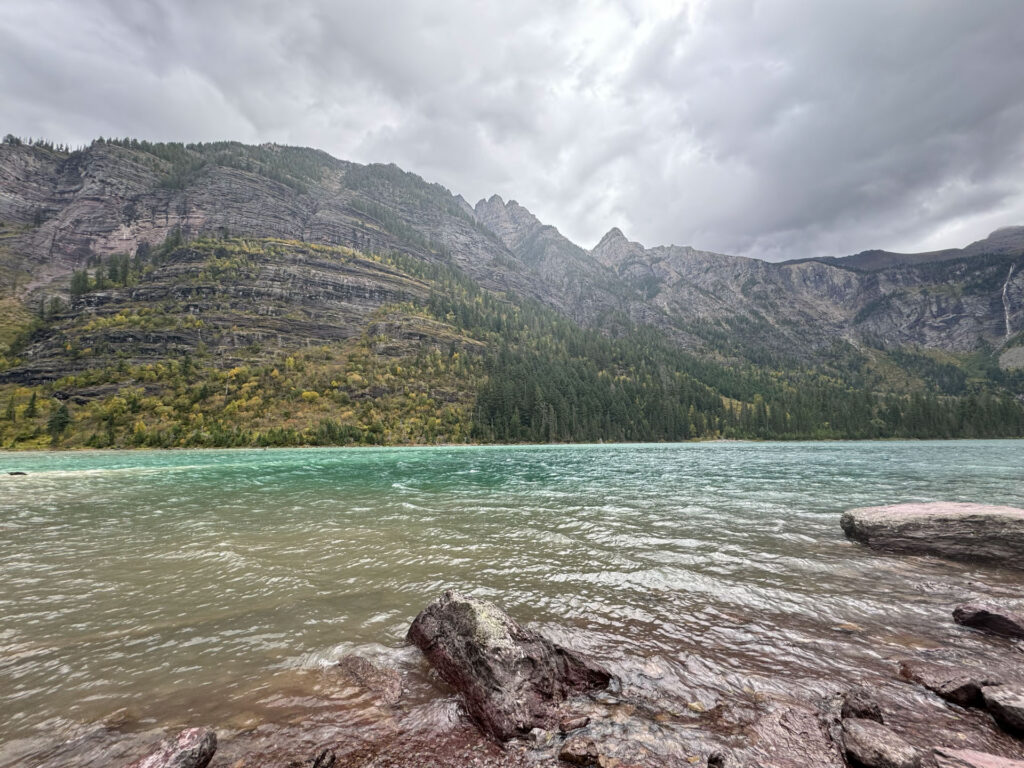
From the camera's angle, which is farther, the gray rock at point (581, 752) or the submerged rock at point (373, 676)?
the submerged rock at point (373, 676)

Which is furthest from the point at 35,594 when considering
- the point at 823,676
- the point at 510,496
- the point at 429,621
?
the point at 510,496

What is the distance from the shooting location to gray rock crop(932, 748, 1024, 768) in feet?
15.7

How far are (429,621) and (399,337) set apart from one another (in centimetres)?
18919

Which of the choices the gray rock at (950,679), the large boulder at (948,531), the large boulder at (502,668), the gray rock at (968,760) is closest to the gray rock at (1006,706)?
A: the gray rock at (950,679)

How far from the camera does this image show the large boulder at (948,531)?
1381 cm

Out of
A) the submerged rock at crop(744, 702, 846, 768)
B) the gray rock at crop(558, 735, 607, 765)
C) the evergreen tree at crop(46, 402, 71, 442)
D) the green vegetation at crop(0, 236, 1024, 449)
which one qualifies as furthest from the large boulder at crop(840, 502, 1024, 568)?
the evergreen tree at crop(46, 402, 71, 442)

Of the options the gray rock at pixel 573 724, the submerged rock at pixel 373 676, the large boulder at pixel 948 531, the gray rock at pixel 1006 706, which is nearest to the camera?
the gray rock at pixel 1006 706

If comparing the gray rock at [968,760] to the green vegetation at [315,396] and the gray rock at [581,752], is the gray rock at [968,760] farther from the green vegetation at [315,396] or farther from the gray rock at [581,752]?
the green vegetation at [315,396]

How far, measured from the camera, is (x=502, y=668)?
6773 mm

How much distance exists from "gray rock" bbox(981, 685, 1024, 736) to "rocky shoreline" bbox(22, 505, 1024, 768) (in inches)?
0.8

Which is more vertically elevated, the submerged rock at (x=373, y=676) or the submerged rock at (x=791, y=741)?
the submerged rock at (x=791, y=741)

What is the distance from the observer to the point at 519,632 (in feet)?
24.7

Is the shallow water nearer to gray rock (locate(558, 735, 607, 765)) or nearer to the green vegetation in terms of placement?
gray rock (locate(558, 735, 607, 765))

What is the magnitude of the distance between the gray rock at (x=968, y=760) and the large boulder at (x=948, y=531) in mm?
12983
